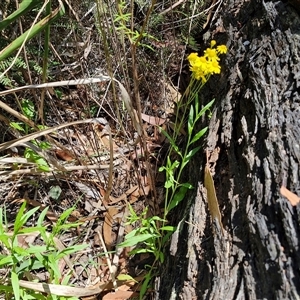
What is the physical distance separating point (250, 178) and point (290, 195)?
19 centimetres

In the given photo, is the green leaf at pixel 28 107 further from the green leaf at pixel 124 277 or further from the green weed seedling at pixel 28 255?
the green leaf at pixel 124 277

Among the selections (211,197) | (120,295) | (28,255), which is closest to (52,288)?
(28,255)

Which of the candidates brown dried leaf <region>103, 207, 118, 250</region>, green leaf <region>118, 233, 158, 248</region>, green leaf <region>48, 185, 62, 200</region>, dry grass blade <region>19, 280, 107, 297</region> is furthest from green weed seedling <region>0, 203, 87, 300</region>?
green leaf <region>48, 185, 62, 200</region>

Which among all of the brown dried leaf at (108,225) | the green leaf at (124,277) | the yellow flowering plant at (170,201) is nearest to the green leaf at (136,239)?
the yellow flowering plant at (170,201)

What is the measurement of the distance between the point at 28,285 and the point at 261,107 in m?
1.02

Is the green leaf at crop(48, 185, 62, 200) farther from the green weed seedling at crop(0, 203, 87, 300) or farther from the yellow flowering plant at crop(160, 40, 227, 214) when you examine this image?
the yellow flowering plant at crop(160, 40, 227, 214)

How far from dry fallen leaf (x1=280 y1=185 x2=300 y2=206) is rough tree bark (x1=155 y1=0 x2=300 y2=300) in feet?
0.05

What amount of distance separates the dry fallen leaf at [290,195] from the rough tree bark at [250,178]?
1 centimetres

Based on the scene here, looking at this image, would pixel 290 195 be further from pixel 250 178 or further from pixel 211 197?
pixel 211 197

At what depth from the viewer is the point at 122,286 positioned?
189cm

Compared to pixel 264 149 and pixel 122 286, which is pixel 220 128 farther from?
pixel 122 286

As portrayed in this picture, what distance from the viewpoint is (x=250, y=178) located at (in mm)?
1519

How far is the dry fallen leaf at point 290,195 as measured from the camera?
1321mm

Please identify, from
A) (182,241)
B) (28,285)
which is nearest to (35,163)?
(28,285)
